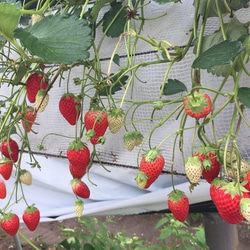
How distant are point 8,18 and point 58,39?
5 centimetres

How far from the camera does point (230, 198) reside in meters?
0.45

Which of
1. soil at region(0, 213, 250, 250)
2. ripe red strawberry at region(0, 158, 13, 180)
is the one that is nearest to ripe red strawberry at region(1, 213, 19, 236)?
ripe red strawberry at region(0, 158, 13, 180)

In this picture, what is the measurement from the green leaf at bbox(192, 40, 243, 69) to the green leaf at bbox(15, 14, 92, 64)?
0.44 ft

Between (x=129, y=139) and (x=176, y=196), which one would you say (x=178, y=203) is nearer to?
(x=176, y=196)

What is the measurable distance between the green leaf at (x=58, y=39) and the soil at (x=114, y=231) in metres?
2.08

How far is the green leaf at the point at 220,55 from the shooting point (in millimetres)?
411

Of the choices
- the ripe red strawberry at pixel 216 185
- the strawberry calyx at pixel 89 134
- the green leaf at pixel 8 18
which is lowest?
the ripe red strawberry at pixel 216 185

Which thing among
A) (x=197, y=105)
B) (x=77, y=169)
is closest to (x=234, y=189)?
(x=197, y=105)

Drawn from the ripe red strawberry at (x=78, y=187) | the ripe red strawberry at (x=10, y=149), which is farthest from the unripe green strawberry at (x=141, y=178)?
the ripe red strawberry at (x=10, y=149)

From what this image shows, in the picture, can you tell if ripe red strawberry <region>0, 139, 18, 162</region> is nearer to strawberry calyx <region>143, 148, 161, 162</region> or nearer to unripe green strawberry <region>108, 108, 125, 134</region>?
unripe green strawberry <region>108, 108, 125, 134</region>

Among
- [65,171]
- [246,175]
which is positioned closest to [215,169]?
[246,175]

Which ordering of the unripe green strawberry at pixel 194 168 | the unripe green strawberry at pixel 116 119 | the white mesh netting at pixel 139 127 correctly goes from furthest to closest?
the white mesh netting at pixel 139 127
the unripe green strawberry at pixel 116 119
the unripe green strawberry at pixel 194 168

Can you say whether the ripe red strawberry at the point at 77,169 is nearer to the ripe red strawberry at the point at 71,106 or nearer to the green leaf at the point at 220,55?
the ripe red strawberry at the point at 71,106

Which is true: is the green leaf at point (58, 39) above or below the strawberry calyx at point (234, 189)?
above
